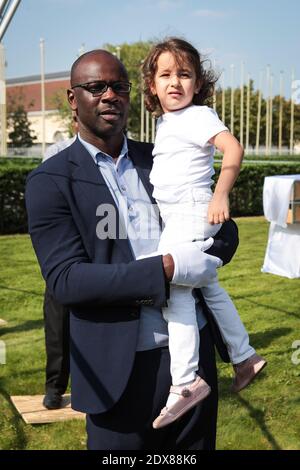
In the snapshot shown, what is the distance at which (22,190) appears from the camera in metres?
13.1

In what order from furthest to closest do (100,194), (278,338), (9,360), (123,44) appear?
(123,44), (278,338), (9,360), (100,194)

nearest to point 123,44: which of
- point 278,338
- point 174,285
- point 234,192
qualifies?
point 234,192

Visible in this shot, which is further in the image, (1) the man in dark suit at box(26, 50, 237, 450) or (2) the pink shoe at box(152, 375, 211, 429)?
(2) the pink shoe at box(152, 375, 211, 429)

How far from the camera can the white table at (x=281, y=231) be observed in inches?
316

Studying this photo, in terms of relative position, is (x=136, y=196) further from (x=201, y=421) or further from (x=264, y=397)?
(x=264, y=397)

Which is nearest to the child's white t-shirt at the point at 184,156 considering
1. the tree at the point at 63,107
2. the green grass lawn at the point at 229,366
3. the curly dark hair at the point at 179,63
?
the curly dark hair at the point at 179,63

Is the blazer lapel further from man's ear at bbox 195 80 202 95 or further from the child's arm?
man's ear at bbox 195 80 202 95

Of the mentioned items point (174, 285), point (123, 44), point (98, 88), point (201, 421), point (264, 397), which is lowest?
point (264, 397)

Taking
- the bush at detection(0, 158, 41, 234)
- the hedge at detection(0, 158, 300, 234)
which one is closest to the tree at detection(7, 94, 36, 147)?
the hedge at detection(0, 158, 300, 234)

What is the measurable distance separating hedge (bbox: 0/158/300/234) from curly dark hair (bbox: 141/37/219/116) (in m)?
10.8

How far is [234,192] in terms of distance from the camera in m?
16.0

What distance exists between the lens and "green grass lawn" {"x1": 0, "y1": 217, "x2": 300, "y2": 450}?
3.93 m

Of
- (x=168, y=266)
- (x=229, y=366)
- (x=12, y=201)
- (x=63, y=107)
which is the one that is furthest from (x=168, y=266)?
(x=63, y=107)
